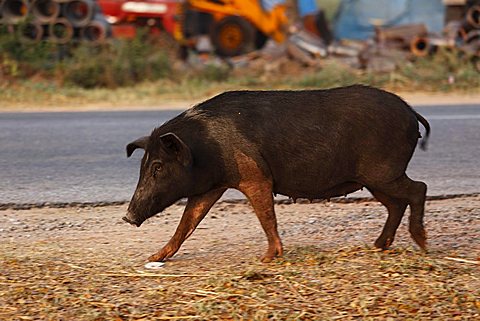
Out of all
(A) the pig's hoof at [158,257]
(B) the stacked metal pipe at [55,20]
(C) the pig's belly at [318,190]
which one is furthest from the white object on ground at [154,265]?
(B) the stacked metal pipe at [55,20]

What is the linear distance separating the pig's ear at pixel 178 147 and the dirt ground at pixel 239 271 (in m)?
0.61

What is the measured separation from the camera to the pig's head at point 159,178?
5.37 meters

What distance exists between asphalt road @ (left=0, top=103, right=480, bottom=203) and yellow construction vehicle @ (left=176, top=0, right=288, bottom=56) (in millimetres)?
8870

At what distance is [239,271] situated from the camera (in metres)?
5.27

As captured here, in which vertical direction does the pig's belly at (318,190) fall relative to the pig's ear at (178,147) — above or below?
below

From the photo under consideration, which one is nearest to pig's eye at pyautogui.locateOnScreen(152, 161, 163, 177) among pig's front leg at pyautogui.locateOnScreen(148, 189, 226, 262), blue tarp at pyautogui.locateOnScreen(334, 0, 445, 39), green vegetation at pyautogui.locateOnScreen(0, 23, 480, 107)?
pig's front leg at pyautogui.locateOnScreen(148, 189, 226, 262)

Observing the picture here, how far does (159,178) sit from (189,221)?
348 millimetres

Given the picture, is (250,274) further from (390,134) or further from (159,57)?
(159,57)

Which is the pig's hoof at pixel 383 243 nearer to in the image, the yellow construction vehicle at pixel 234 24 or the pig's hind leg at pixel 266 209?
the pig's hind leg at pixel 266 209

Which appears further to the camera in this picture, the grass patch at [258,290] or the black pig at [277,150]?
the black pig at [277,150]

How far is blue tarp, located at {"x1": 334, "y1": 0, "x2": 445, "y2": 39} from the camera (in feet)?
76.5

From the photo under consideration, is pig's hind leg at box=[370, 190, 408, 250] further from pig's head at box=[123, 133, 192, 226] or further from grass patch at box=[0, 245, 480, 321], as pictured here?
pig's head at box=[123, 133, 192, 226]

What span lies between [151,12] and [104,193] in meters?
14.4

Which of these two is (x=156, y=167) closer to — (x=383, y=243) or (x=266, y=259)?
(x=266, y=259)
